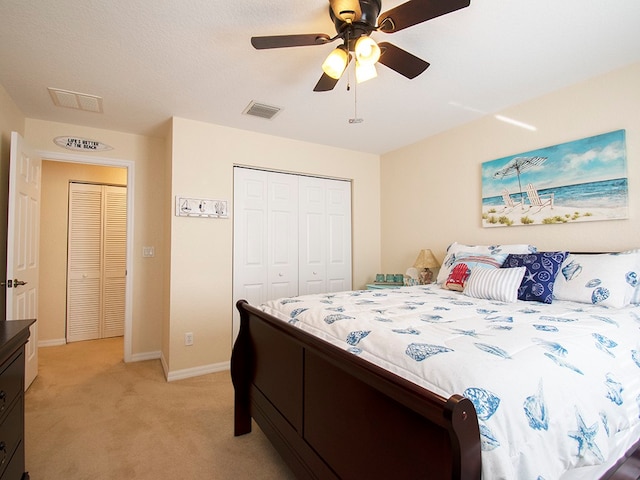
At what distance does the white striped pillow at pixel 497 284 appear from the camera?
218cm

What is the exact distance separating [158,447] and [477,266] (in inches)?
99.4

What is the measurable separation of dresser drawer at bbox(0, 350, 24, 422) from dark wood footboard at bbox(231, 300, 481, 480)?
3.46 ft

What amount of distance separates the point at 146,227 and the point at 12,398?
→ 7.93 feet

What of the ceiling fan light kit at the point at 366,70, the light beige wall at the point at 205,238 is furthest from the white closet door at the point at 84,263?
the ceiling fan light kit at the point at 366,70

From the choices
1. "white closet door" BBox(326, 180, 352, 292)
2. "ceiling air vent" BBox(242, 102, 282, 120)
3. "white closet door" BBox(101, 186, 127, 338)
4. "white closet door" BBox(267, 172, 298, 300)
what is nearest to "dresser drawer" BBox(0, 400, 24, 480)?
"white closet door" BBox(267, 172, 298, 300)

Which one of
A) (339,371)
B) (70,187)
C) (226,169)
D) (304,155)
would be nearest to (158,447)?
(339,371)

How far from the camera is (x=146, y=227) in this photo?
360cm

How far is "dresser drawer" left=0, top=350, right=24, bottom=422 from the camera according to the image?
4.19ft

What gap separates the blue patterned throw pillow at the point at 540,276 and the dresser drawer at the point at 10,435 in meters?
2.79

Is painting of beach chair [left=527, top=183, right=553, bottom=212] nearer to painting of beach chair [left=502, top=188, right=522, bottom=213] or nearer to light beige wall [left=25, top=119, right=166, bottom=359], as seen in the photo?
painting of beach chair [left=502, top=188, right=522, bottom=213]

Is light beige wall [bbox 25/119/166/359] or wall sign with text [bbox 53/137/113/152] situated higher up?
wall sign with text [bbox 53/137/113/152]

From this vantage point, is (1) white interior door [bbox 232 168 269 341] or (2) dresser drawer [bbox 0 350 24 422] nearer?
(2) dresser drawer [bbox 0 350 24 422]

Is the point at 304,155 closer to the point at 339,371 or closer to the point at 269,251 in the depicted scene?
the point at 269,251

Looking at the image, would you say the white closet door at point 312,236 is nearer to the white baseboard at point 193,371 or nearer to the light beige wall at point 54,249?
the white baseboard at point 193,371
